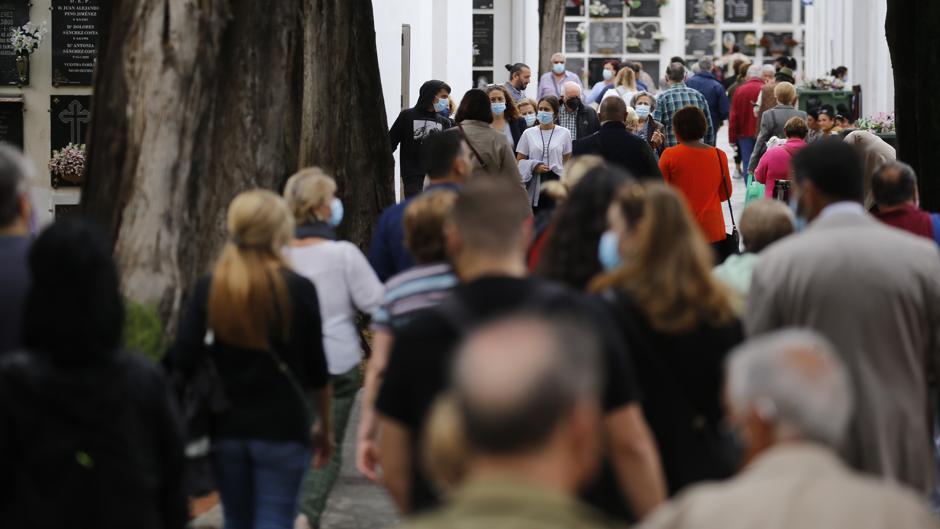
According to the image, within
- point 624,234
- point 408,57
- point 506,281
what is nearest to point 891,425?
point 624,234

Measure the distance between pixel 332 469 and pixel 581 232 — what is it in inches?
97.1

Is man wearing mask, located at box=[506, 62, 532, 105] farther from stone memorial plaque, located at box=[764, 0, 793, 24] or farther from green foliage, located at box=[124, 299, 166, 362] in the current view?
stone memorial plaque, located at box=[764, 0, 793, 24]

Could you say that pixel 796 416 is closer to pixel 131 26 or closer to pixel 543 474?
pixel 543 474

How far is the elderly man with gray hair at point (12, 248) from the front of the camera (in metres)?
5.77

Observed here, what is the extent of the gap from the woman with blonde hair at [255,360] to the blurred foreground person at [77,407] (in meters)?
1.48

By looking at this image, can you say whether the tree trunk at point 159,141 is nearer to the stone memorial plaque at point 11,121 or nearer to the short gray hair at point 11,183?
the short gray hair at point 11,183

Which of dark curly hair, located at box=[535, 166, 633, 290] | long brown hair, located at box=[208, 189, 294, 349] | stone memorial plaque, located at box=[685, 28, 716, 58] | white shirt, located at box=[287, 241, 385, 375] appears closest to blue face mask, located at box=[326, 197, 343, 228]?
white shirt, located at box=[287, 241, 385, 375]

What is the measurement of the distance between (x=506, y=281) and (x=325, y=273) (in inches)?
121

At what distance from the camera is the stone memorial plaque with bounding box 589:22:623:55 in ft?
168

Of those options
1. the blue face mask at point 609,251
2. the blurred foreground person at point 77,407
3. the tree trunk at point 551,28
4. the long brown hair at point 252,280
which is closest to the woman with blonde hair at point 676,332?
the blue face mask at point 609,251

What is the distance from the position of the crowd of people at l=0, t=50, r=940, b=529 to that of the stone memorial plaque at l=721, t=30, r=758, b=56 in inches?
1763

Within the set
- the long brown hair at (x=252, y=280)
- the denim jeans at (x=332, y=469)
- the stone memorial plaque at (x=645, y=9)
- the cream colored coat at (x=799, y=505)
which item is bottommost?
the denim jeans at (x=332, y=469)

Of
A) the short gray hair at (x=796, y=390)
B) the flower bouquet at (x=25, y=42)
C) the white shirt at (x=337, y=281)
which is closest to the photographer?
the short gray hair at (x=796, y=390)

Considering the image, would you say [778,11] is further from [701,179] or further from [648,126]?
[701,179]
